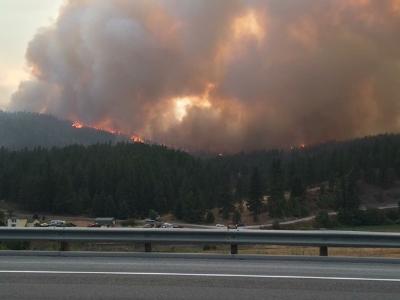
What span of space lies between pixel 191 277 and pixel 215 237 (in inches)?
125

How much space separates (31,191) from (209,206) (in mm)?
53239

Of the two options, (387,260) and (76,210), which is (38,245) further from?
(76,210)

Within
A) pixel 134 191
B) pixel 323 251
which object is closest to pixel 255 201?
pixel 134 191

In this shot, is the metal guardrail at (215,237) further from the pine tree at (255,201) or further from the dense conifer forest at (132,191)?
the pine tree at (255,201)

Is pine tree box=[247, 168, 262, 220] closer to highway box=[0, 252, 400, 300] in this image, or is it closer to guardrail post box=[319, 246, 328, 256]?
guardrail post box=[319, 246, 328, 256]

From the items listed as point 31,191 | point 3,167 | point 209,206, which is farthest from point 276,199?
point 3,167

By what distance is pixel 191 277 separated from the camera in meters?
9.79

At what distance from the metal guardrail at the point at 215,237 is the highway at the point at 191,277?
47 centimetres

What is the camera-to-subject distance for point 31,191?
149 m

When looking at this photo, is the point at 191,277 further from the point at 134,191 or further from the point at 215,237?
the point at 134,191

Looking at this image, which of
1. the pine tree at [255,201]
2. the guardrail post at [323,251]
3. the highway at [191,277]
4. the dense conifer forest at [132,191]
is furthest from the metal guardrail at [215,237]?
the pine tree at [255,201]

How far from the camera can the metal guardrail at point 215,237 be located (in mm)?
12422

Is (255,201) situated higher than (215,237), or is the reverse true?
(255,201)

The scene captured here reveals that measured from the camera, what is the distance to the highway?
8.38 m
